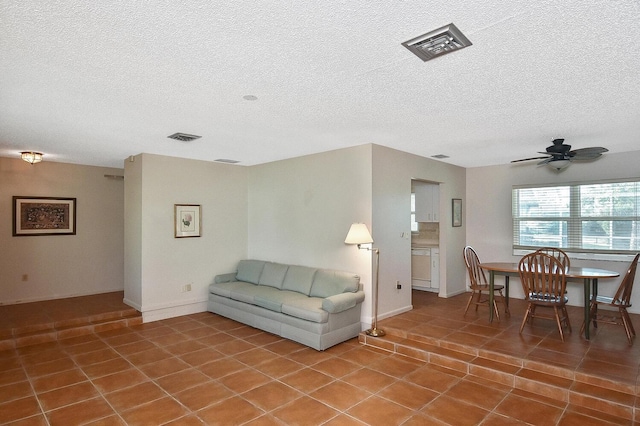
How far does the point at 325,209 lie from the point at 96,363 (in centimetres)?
323

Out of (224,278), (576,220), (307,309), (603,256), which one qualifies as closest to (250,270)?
(224,278)

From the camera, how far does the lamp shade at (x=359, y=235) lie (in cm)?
434

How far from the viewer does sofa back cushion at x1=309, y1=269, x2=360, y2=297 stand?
4.65m

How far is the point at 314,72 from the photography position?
2473mm

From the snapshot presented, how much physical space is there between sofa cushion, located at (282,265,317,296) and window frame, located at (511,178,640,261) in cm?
367

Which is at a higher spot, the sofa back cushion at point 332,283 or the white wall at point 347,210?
the white wall at point 347,210

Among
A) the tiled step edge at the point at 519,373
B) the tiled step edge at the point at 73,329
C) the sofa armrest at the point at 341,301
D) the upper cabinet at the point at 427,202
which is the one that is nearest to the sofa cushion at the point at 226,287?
the tiled step edge at the point at 73,329

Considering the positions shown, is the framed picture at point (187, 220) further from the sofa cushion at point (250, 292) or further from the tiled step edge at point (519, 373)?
the tiled step edge at point (519, 373)

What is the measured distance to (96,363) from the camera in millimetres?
3902

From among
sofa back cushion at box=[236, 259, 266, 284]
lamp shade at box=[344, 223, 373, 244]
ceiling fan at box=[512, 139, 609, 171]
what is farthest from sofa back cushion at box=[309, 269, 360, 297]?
ceiling fan at box=[512, 139, 609, 171]

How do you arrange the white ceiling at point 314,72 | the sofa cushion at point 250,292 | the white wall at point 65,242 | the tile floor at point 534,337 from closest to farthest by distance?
the white ceiling at point 314,72 < the tile floor at point 534,337 < the sofa cushion at point 250,292 < the white wall at point 65,242

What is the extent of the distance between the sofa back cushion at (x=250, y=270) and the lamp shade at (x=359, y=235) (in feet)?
6.90

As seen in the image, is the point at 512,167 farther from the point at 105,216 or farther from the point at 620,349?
the point at 105,216

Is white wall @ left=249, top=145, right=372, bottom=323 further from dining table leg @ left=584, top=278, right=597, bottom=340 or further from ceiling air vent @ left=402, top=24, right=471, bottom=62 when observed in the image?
ceiling air vent @ left=402, top=24, right=471, bottom=62
